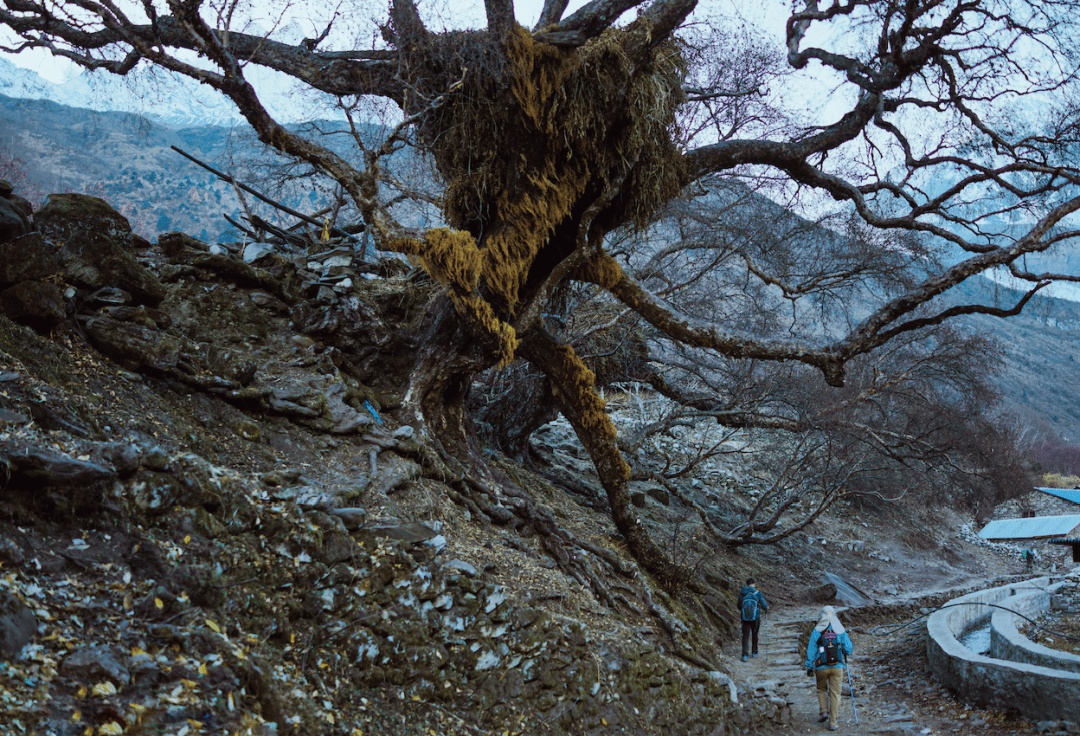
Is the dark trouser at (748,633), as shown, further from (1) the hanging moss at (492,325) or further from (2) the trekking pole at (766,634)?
(1) the hanging moss at (492,325)

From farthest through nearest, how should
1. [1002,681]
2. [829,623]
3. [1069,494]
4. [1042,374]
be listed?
[1042,374] < [1069,494] < [829,623] < [1002,681]

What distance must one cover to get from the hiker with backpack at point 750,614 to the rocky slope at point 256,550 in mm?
983

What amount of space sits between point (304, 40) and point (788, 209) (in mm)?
7100

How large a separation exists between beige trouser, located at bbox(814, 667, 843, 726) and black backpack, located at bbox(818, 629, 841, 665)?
0.07 metres

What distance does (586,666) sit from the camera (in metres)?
4.48

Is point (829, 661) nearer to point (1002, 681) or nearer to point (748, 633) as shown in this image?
point (1002, 681)

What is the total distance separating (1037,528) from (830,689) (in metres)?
8.56

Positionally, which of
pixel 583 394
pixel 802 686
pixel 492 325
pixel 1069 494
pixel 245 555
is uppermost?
pixel 1069 494

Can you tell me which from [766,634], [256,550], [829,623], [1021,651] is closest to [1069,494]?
[766,634]

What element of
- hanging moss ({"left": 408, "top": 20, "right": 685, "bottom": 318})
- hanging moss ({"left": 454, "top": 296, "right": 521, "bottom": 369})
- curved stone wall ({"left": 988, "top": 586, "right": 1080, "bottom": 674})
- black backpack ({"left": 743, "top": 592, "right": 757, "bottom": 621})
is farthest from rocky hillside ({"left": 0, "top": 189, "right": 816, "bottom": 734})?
curved stone wall ({"left": 988, "top": 586, "right": 1080, "bottom": 674})

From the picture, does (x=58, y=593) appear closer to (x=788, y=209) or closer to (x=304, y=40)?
(x=304, y=40)

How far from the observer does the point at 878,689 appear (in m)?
7.66

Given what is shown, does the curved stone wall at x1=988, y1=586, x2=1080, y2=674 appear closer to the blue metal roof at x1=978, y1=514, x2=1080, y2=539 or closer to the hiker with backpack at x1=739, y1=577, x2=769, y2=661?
the hiker with backpack at x1=739, y1=577, x2=769, y2=661

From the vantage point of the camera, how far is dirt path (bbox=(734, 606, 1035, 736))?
605 centimetres
